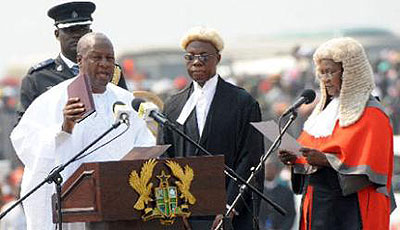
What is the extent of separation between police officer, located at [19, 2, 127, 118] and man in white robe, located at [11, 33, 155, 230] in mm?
794

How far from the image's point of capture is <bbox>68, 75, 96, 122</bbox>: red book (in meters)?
10.4

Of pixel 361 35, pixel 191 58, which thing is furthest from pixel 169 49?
pixel 191 58

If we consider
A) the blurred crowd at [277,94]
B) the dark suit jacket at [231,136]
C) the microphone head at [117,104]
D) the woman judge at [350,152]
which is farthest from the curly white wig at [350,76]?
the blurred crowd at [277,94]

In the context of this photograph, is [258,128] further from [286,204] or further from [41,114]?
[286,204]

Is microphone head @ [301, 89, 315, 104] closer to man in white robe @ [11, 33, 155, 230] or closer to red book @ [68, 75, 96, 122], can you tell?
man in white robe @ [11, 33, 155, 230]

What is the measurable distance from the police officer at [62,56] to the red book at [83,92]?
1.33m

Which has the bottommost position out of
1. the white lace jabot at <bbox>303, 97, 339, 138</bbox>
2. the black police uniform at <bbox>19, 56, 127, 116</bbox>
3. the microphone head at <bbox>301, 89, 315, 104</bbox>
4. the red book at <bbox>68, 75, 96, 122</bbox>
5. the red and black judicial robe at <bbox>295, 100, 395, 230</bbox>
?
the red and black judicial robe at <bbox>295, 100, 395, 230</bbox>

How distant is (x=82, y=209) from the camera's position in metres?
10.3

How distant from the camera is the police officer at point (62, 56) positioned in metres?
12.2

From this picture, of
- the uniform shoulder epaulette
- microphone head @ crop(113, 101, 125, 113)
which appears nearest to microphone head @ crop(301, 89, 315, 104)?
microphone head @ crop(113, 101, 125, 113)

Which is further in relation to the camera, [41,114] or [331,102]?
[331,102]

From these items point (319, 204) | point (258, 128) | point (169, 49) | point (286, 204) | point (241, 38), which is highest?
point (258, 128)

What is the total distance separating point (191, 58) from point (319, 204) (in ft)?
4.75

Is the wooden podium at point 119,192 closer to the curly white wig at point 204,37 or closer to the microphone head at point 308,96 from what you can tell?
the microphone head at point 308,96
